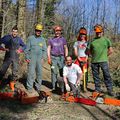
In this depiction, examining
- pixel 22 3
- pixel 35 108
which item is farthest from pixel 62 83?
pixel 22 3

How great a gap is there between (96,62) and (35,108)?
2.52 metres

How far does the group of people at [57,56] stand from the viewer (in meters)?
9.88

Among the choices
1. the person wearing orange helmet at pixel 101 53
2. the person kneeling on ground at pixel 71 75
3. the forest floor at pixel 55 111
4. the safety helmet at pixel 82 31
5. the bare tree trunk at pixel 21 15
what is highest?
the bare tree trunk at pixel 21 15

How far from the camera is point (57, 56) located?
1030 cm

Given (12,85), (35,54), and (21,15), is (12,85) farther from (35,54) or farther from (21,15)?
(21,15)

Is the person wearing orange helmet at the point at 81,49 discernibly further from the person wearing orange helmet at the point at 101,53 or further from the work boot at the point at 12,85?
the work boot at the point at 12,85

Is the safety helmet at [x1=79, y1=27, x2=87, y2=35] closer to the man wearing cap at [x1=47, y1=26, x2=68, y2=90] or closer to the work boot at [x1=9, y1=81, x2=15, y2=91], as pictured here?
the man wearing cap at [x1=47, y1=26, x2=68, y2=90]

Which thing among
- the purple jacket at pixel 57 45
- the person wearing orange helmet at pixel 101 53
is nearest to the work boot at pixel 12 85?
the purple jacket at pixel 57 45

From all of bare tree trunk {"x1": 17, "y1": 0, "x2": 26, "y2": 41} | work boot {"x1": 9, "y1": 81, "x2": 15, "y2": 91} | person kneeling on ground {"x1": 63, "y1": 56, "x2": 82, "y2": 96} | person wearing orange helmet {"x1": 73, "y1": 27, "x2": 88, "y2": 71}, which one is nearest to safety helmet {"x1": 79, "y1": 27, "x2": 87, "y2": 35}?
person wearing orange helmet {"x1": 73, "y1": 27, "x2": 88, "y2": 71}

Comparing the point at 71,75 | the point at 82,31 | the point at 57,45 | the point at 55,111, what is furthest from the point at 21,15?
the point at 55,111

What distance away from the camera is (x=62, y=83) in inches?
393

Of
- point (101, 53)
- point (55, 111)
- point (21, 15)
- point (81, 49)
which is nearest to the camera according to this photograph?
point (55, 111)

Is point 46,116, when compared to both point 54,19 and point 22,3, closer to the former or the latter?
point 22,3

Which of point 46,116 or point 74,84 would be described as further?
point 74,84
